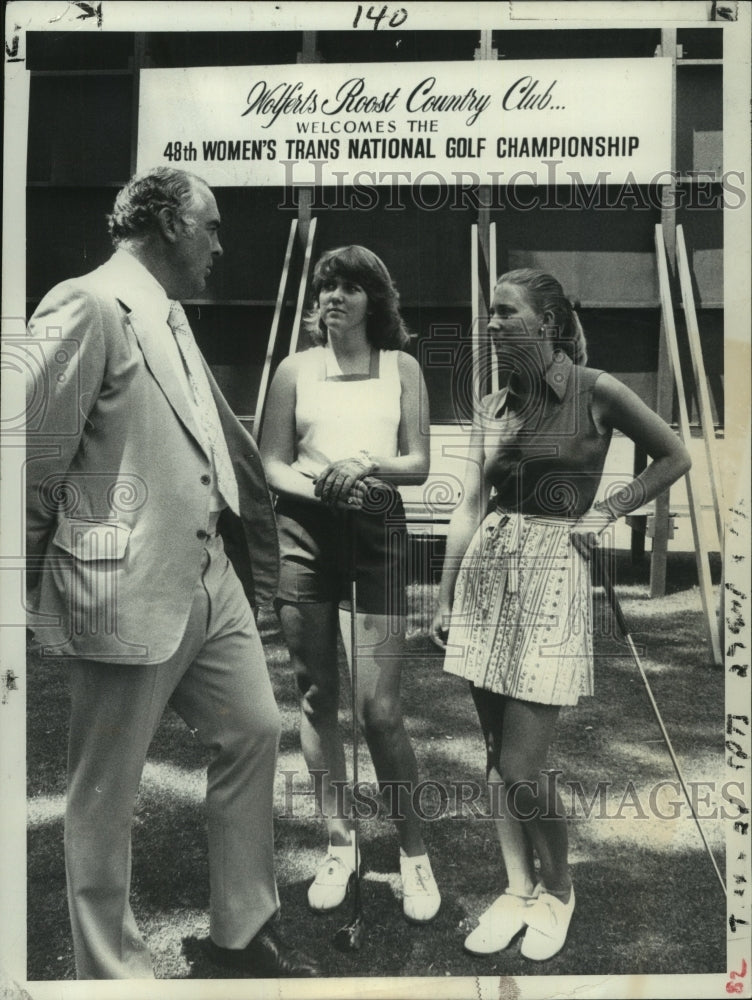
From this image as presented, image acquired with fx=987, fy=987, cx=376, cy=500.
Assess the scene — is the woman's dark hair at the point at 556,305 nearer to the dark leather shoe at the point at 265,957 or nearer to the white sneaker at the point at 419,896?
the white sneaker at the point at 419,896

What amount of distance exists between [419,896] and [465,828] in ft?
0.74

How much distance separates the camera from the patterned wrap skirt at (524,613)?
275cm

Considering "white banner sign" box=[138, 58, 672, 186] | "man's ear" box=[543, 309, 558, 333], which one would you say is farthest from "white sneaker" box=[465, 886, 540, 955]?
"white banner sign" box=[138, 58, 672, 186]

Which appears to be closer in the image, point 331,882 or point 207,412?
point 207,412

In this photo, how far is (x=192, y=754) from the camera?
9.05ft

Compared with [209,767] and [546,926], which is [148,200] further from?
[546,926]

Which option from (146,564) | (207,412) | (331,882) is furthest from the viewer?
(331,882)

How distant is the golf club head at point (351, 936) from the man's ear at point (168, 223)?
1.95 metres

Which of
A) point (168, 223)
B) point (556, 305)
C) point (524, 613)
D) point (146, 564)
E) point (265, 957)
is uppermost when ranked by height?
point (168, 223)

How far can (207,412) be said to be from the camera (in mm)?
2650

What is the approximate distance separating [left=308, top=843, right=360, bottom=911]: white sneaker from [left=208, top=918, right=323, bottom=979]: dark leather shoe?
13 centimetres

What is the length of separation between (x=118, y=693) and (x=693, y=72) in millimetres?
2331

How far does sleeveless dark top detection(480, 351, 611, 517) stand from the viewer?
2727mm

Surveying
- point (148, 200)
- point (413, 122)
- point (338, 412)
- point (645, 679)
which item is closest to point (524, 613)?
point (645, 679)
